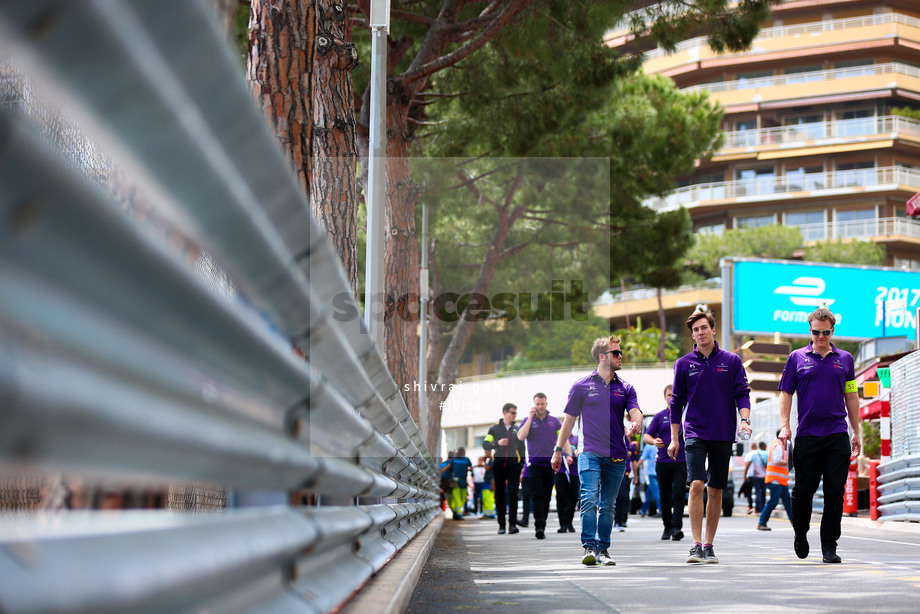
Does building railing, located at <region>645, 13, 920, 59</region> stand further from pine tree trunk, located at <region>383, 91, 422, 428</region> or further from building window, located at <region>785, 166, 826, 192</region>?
pine tree trunk, located at <region>383, 91, 422, 428</region>

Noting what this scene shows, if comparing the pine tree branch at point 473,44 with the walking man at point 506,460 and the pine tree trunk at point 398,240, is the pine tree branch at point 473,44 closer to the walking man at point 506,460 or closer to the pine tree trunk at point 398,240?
the pine tree trunk at point 398,240

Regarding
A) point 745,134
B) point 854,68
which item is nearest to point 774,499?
point 745,134

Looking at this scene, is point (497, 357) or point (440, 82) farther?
point (497, 357)

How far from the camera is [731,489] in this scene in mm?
23734

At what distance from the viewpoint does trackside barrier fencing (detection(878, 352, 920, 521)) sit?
16.1 m

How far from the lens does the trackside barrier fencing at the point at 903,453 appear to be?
16141 mm

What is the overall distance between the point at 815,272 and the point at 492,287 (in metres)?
10.8

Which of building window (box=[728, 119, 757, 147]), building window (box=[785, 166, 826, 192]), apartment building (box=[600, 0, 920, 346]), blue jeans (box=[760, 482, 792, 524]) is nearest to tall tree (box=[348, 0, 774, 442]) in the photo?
blue jeans (box=[760, 482, 792, 524])

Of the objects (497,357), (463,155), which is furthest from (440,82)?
(497,357)

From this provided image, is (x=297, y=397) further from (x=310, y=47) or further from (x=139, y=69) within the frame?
(x=310, y=47)

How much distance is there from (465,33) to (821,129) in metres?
61.3

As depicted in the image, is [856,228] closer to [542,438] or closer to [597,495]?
[542,438]

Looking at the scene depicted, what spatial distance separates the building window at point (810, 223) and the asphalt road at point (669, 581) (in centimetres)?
6464

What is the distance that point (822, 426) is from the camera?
8.64 m
